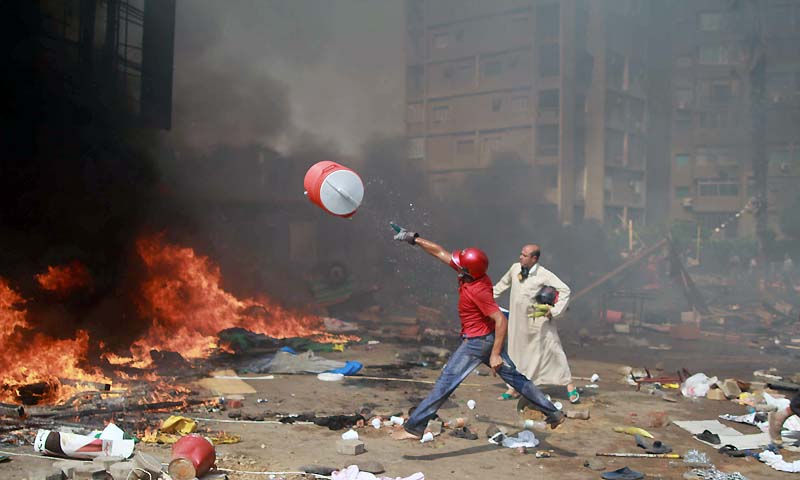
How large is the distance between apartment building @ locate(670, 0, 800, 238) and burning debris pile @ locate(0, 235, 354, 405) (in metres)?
38.1

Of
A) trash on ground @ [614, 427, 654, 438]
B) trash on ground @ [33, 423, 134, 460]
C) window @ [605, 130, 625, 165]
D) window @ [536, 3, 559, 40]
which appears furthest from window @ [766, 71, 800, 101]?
trash on ground @ [33, 423, 134, 460]

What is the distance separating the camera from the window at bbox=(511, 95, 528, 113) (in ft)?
132

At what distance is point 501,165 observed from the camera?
1531 inches

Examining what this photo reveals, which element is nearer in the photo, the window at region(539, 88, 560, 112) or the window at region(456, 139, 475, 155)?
the window at region(539, 88, 560, 112)

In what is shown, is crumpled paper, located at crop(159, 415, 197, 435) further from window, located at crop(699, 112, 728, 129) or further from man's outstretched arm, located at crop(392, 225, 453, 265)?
window, located at crop(699, 112, 728, 129)

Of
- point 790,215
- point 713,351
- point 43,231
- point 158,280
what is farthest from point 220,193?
point 790,215

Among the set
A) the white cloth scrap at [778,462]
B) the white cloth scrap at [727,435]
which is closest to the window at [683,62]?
the white cloth scrap at [727,435]

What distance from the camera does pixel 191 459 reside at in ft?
16.6

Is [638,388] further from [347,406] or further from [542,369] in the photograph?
[347,406]

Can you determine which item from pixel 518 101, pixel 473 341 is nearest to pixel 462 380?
pixel 473 341

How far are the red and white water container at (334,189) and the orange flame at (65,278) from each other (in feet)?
21.1

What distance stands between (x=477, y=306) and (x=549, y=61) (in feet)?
123

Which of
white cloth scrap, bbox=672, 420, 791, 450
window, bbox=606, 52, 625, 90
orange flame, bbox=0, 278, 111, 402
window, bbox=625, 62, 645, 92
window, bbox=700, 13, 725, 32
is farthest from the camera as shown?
window, bbox=700, 13, 725, 32

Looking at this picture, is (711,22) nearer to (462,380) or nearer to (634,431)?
(634,431)
